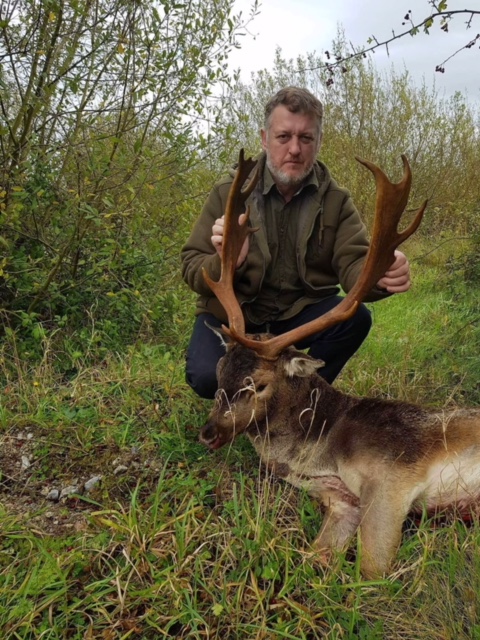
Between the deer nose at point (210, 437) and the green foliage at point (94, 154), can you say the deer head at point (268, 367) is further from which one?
the green foliage at point (94, 154)

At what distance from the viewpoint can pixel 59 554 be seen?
258 centimetres

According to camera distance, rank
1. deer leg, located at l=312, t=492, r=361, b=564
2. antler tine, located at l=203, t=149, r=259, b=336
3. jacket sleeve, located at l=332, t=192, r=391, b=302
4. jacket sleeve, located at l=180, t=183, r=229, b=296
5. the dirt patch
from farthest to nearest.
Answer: jacket sleeve, located at l=180, t=183, r=229, b=296
jacket sleeve, located at l=332, t=192, r=391, b=302
antler tine, located at l=203, t=149, r=259, b=336
the dirt patch
deer leg, located at l=312, t=492, r=361, b=564

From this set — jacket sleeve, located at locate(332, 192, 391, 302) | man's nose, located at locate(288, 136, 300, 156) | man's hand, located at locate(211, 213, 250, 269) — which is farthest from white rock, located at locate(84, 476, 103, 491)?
man's nose, located at locate(288, 136, 300, 156)

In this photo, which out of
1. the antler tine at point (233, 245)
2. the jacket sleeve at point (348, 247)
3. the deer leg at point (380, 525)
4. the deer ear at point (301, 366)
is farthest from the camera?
the jacket sleeve at point (348, 247)

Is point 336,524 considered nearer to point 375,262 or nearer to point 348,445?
point 348,445

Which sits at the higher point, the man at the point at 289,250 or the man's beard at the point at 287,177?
the man's beard at the point at 287,177

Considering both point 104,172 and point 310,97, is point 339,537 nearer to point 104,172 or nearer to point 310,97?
point 310,97

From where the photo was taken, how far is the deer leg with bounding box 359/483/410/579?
2.64m

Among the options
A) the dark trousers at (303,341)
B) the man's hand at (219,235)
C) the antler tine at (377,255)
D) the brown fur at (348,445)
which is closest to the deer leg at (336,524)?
the brown fur at (348,445)

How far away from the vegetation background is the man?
43cm

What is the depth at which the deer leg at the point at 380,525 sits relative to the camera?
264cm

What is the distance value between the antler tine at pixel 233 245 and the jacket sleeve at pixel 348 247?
684mm

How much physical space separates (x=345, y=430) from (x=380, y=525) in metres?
0.60

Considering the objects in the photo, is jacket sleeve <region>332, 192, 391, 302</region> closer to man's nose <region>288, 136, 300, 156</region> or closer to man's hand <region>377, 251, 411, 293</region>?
man's hand <region>377, 251, 411, 293</region>
